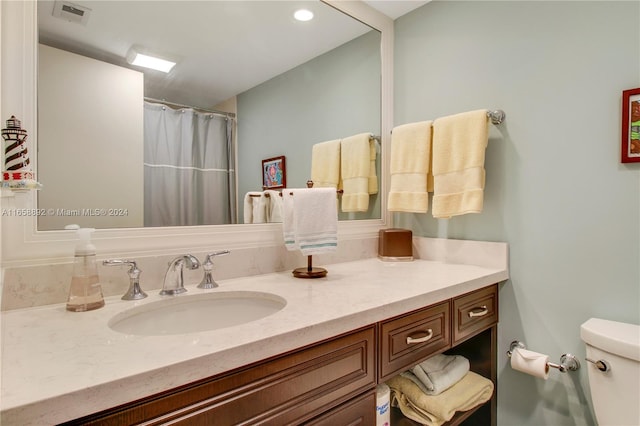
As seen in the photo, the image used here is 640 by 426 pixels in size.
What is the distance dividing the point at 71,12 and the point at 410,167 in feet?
4.47

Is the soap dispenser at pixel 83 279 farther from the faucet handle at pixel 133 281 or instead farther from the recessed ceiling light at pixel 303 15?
the recessed ceiling light at pixel 303 15

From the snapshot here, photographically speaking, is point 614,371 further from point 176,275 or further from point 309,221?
point 176,275

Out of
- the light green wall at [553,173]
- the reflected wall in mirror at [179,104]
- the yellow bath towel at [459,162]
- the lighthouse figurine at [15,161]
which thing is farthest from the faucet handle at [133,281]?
the light green wall at [553,173]

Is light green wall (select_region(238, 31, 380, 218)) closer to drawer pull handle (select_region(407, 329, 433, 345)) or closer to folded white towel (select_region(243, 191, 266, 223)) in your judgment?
folded white towel (select_region(243, 191, 266, 223))

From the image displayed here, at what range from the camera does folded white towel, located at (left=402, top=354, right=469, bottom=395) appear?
1.23 m

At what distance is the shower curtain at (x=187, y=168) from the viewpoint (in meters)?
1.12

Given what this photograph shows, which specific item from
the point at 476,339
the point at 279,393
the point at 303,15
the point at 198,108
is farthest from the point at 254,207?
the point at 476,339

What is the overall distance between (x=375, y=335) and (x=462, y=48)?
1378 mm

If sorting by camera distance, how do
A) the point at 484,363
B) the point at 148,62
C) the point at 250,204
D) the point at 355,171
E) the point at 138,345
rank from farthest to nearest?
1. the point at 355,171
2. the point at 484,363
3. the point at 250,204
4. the point at 148,62
5. the point at 138,345

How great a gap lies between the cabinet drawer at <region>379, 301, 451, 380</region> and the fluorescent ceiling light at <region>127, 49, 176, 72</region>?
109cm

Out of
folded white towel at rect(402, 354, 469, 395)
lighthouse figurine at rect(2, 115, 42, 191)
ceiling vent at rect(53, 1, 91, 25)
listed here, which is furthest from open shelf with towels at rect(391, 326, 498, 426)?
Result: ceiling vent at rect(53, 1, 91, 25)

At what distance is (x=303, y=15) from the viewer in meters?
1.54

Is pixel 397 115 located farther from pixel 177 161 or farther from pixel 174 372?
pixel 174 372

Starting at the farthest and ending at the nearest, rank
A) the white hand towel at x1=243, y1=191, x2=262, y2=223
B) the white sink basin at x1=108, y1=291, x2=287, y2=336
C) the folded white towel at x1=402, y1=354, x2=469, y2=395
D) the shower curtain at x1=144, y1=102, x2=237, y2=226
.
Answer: the white hand towel at x1=243, y1=191, x2=262, y2=223 < the folded white towel at x1=402, y1=354, x2=469, y2=395 < the shower curtain at x1=144, y1=102, x2=237, y2=226 < the white sink basin at x1=108, y1=291, x2=287, y2=336
